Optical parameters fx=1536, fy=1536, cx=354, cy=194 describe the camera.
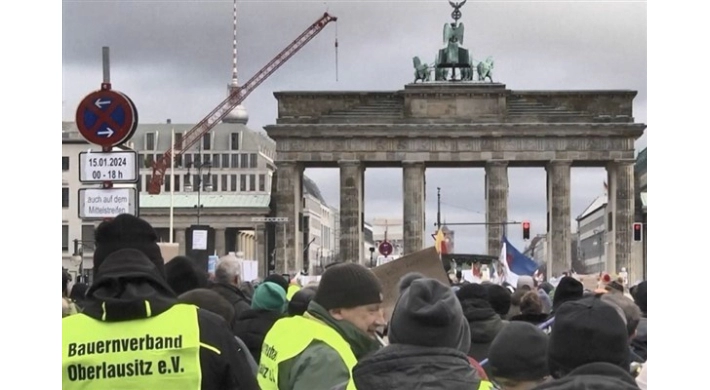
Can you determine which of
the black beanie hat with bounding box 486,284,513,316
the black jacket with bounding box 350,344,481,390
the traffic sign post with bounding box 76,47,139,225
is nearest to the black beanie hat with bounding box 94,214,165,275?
the black jacket with bounding box 350,344,481,390

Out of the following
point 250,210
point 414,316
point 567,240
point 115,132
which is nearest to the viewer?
point 414,316

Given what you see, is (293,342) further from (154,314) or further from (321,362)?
(154,314)

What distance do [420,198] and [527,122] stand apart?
758cm

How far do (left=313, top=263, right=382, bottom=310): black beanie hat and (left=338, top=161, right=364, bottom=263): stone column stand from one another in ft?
267

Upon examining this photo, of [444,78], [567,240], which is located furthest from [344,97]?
[567,240]

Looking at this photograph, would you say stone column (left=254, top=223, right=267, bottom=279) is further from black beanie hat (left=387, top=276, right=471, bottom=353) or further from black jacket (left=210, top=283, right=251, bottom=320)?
black beanie hat (left=387, top=276, right=471, bottom=353)

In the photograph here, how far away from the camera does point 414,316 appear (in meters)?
5.09

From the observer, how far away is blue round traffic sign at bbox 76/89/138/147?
42.0 feet

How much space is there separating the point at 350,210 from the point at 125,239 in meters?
83.1

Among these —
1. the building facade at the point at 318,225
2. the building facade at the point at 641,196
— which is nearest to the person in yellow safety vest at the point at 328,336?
the building facade at the point at 641,196

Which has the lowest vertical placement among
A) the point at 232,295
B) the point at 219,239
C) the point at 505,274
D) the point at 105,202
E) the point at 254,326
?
the point at 219,239

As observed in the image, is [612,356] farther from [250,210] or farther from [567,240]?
[250,210]

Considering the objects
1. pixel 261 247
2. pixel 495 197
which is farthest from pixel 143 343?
pixel 261 247

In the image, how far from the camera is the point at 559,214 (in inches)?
3482
